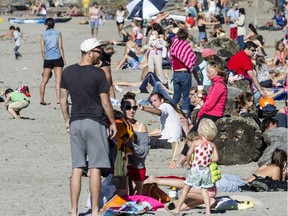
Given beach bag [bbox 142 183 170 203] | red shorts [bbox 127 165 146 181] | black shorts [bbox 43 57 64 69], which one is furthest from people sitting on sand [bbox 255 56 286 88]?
red shorts [bbox 127 165 146 181]

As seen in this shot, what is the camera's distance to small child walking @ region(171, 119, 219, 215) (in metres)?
9.82

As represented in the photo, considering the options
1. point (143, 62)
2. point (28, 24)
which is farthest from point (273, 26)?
point (143, 62)

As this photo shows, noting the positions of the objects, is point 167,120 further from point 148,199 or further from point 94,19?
point 94,19

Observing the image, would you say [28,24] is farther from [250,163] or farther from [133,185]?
[133,185]

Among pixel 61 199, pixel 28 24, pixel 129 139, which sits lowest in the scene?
pixel 28 24

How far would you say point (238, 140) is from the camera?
13.7 metres

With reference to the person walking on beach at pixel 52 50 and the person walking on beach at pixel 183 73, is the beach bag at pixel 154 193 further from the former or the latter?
the person walking on beach at pixel 52 50

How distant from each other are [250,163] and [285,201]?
3413mm

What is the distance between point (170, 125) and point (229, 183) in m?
2.72

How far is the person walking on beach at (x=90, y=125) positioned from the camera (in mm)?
9383

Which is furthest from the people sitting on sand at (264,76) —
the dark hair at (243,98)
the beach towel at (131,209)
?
the beach towel at (131,209)

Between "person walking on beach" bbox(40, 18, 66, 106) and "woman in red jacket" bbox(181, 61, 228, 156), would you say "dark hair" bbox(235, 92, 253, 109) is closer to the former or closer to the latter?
"woman in red jacket" bbox(181, 61, 228, 156)

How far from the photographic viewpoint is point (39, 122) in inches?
655

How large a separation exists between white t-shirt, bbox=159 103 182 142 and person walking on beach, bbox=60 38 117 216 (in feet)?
14.8
